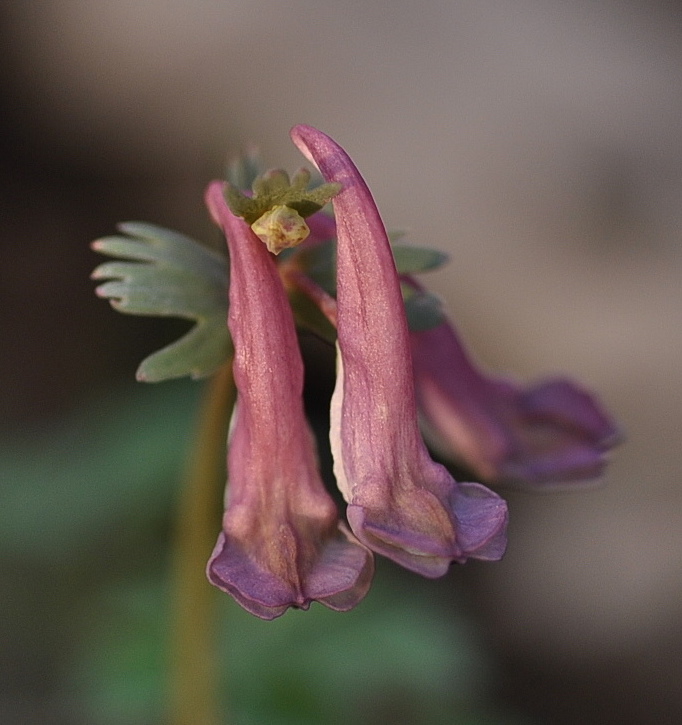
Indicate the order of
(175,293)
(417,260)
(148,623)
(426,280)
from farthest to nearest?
(426,280) → (148,623) → (417,260) → (175,293)

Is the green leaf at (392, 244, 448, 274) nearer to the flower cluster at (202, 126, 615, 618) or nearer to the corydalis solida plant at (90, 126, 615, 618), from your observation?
the corydalis solida plant at (90, 126, 615, 618)

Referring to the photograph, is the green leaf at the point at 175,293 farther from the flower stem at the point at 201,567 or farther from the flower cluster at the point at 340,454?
the flower cluster at the point at 340,454

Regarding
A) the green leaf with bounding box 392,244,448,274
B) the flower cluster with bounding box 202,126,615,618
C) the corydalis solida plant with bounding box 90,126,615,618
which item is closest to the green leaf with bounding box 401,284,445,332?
the green leaf with bounding box 392,244,448,274

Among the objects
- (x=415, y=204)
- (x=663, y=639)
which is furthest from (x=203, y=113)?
(x=663, y=639)

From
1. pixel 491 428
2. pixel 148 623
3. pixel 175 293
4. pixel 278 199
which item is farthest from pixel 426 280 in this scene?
pixel 278 199

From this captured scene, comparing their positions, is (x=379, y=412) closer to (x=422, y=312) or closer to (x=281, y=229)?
(x=281, y=229)
